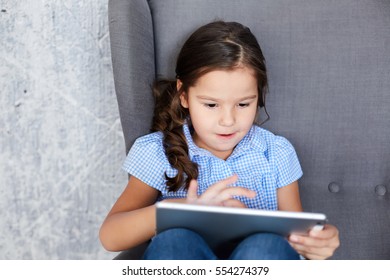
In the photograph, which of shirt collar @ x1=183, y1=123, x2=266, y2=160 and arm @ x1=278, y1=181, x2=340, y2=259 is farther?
shirt collar @ x1=183, y1=123, x2=266, y2=160

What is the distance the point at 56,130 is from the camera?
142cm

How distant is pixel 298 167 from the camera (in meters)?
1.21

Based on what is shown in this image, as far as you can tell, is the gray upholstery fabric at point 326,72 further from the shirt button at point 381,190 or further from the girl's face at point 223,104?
the girl's face at point 223,104

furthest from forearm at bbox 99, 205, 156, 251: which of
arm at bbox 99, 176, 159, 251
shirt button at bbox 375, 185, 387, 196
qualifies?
shirt button at bbox 375, 185, 387, 196

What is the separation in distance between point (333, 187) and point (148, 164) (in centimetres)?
46

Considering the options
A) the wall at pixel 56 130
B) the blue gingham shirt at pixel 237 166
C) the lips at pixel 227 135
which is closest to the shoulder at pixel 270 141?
the blue gingham shirt at pixel 237 166

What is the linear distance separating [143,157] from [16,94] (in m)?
0.45

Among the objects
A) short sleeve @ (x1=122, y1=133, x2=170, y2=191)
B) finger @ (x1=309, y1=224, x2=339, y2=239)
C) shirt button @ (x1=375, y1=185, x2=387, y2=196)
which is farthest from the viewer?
shirt button @ (x1=375, y1=185, x2=387, y2=196)

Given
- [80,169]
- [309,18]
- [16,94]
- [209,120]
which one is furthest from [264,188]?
[16,94]

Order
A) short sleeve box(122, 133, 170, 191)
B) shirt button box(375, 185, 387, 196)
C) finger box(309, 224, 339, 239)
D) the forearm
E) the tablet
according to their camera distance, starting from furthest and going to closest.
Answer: shirt button box(375, 185, 387, 196), short sleeve box(122, 133, 170, 191), the forearm, finger box(309, 224, 339, 239), the tablet

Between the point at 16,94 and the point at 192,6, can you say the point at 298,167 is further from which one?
the point at 16,94

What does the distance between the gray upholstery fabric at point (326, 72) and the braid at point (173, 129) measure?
0.08 feet

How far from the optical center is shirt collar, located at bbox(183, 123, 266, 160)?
3.80ft

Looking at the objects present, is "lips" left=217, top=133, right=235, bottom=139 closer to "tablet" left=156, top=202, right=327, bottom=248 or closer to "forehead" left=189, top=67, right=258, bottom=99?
"forehead" left=189, top=67, right=258, bottom=99
